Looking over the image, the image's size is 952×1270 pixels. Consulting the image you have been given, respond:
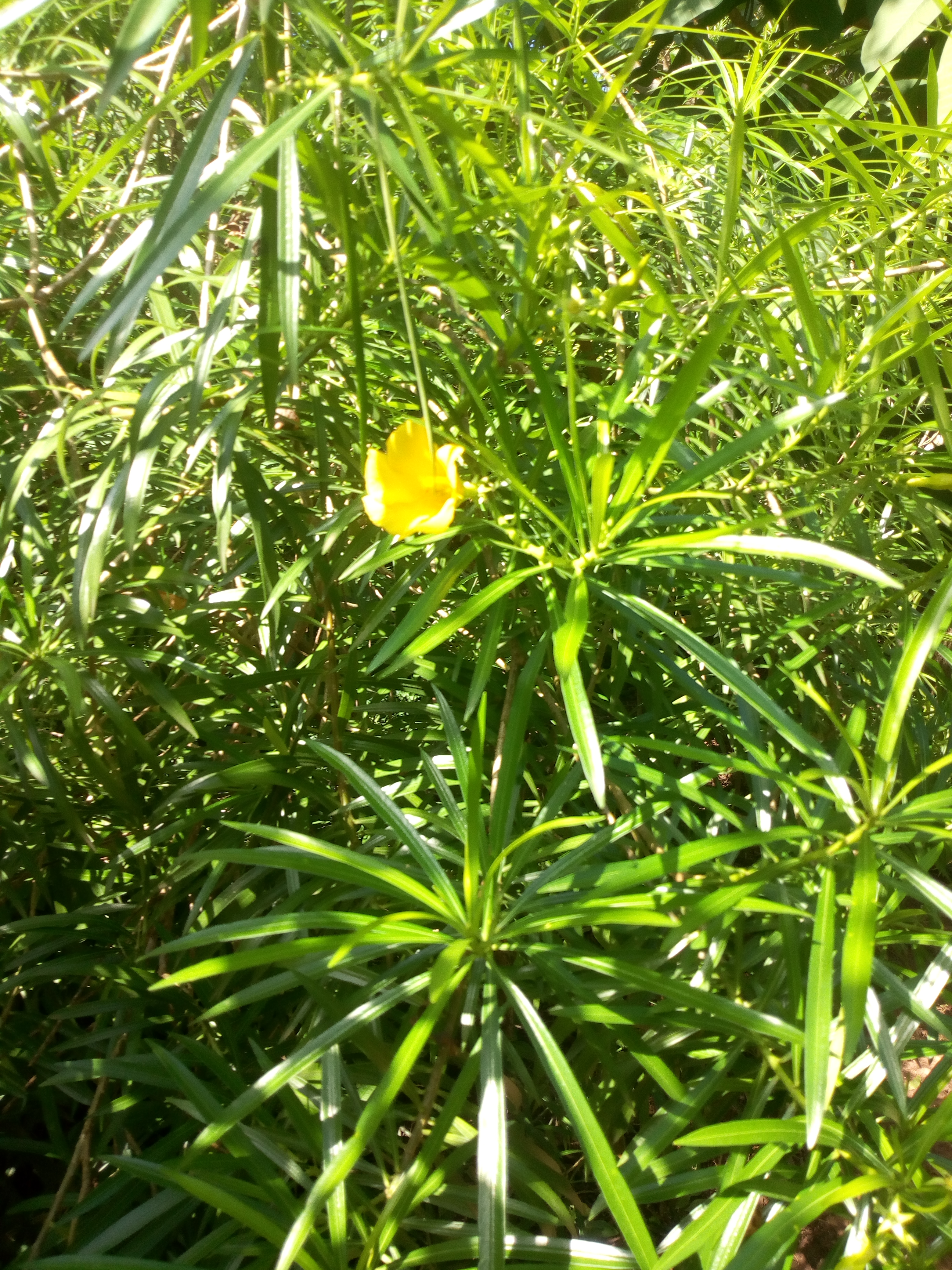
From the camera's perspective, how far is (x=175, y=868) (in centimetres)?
88

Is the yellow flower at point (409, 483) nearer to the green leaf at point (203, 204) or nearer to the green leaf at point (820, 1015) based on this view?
the green leaf at point (203, 204)

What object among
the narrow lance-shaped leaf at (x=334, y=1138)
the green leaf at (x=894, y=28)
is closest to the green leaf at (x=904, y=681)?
the narrow lance-shaped leaf at (x=334, y=1138)

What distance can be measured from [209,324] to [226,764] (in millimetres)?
491

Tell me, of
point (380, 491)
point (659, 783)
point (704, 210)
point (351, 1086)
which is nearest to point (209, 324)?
point (380, 491)

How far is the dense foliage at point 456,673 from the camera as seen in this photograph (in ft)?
1.90

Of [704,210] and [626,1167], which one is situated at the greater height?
[704,210]

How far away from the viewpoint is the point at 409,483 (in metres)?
0.65

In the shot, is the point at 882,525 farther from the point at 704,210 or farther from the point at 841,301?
the point at 704,210

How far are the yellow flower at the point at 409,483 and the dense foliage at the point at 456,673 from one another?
25mm

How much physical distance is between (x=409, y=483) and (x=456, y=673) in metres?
0.24

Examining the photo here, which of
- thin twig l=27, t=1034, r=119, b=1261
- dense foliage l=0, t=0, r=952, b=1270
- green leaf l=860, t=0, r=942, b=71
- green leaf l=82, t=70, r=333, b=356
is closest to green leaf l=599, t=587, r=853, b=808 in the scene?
dense foliage l=0, t=0, r=952, b=1270

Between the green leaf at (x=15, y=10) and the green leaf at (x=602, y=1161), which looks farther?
the green leaf at (x=602, y=1161)

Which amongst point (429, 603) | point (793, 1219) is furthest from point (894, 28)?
point (793, 1219)

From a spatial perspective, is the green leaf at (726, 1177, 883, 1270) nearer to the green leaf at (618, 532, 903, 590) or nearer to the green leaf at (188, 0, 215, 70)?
the green leaf at (618, 532, 903, 590)
